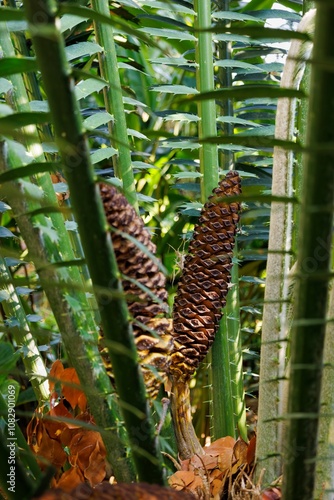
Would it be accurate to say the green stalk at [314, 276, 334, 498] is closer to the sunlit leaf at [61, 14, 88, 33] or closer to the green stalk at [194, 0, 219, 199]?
the green stalk at [194, 0, 219, 199]

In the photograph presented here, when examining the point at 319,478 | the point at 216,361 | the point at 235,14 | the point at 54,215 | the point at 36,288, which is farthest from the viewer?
the point at 36,288

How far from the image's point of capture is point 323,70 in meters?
0.33

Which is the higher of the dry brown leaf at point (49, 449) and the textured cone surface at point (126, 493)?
the textured cone surface at point (126, 493)

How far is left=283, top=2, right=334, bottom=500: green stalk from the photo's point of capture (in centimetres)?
34

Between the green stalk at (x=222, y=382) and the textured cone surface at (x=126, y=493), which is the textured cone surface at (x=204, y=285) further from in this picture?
the textured cone surface at (x=126, y=493)

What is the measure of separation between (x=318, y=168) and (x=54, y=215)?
15.3 inches

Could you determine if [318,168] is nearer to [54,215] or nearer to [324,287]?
[324,287]

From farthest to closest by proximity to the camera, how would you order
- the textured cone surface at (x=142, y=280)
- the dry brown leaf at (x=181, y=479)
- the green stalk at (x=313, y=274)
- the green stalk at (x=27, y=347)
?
the green stalk at (x=27, y=347)
the dry brown leaf at (x=181, y=479)
the textured cone surface at (x=142, y=280)
the green stalk at (x=313, y=274)

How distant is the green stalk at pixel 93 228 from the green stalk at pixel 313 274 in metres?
0.11

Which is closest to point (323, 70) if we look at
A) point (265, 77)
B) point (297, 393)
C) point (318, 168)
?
point (318, 168)

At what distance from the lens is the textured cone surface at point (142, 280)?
20.7 inches

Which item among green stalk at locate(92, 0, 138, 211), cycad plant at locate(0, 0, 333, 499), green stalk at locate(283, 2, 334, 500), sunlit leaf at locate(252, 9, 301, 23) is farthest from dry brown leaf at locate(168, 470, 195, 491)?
sunlit leaf at locate(252, 9, 301, 23)

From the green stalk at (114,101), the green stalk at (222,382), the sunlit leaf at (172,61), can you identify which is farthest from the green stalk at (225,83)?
the green stalk at (222,382)

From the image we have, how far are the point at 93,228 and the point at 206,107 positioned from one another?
53cm
